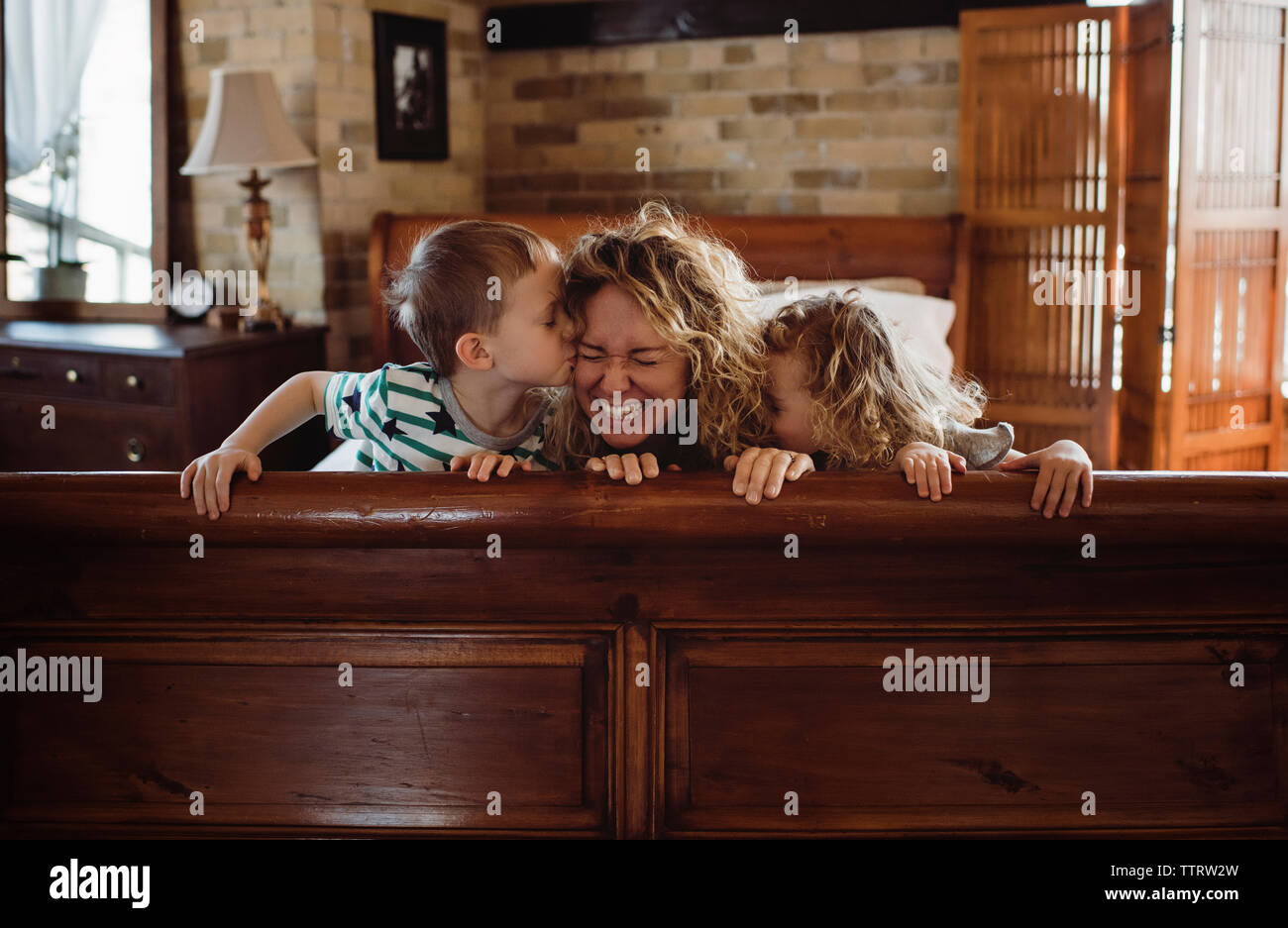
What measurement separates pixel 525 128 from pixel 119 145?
4.82 feet

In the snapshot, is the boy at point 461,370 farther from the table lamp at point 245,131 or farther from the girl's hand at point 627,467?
the table lamp at point 245,131

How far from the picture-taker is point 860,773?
1357mm

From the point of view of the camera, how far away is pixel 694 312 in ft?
5.49

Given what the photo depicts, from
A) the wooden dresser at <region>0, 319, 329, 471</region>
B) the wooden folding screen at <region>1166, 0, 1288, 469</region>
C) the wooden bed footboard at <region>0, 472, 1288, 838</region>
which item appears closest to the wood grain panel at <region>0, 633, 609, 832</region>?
the wooden bed footboard at <region>0, 472, 1288, 838</region>

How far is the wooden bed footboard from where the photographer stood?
1334mm

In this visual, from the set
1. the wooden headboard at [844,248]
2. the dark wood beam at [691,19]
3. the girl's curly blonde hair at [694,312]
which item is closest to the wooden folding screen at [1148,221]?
the dark wood beam at [691,19]

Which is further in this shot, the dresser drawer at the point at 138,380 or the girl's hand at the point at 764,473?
the dresser drawer at the point at 138,380

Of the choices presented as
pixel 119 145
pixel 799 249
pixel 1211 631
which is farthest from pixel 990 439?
pixel 119 145

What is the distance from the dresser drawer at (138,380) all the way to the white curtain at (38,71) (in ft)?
4.29

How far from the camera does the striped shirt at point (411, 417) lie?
184 cm

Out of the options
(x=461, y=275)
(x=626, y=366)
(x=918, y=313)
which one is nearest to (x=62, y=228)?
(x=918, y=313)

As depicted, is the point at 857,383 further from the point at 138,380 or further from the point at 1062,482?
the point at 138,380

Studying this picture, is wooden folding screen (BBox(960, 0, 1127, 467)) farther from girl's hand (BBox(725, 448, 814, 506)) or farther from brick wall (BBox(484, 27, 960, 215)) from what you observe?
girl's hand (BBox(725, 448, 814, 506))

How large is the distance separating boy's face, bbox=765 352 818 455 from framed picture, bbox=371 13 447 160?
2.82 m
